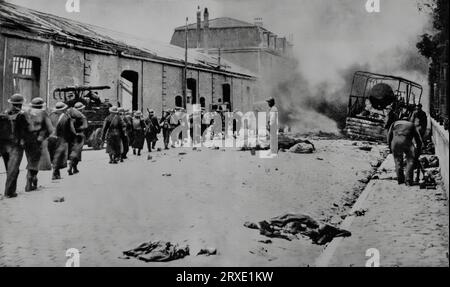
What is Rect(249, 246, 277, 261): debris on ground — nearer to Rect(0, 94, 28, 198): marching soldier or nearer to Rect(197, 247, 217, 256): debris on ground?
Rect(197, 247, 217, 256): debris on ground

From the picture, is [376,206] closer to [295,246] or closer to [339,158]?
[295,246]

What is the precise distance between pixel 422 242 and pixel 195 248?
2482mm

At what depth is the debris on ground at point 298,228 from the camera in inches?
221

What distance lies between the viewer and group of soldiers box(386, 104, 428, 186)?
7309mm

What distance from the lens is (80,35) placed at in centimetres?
1442

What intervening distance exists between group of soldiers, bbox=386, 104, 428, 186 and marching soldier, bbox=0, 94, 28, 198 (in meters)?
5.90

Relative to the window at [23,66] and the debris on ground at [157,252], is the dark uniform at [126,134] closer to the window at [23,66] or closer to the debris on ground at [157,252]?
the window at [23,66]

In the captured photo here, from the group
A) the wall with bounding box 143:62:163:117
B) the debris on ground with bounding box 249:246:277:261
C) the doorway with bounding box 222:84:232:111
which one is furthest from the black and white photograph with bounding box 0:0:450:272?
the doorway with bounding box 222:84:232:111

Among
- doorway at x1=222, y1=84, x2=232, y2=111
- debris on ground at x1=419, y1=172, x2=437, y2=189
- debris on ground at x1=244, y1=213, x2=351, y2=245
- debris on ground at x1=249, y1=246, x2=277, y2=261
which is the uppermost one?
doorway at x1=222, y1=84, x2=232, y2=111

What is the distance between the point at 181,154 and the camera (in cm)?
1263

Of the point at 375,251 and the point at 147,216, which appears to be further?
the point at 147,216

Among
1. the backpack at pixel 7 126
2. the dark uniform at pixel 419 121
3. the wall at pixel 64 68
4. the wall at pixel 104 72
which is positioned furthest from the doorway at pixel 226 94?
the backpack at pixel 7 126
